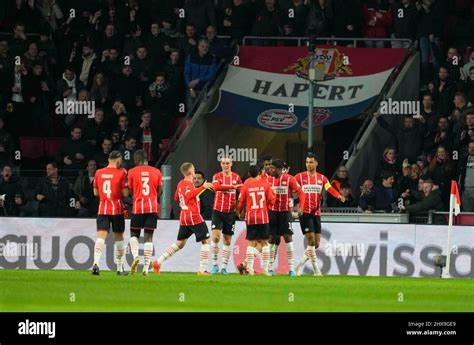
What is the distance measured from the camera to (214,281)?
75.2 ft

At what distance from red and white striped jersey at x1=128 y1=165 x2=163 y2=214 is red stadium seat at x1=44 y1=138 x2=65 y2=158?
8.29m

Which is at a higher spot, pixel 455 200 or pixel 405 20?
pixel 405 20

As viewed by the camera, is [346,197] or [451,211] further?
[346,197]

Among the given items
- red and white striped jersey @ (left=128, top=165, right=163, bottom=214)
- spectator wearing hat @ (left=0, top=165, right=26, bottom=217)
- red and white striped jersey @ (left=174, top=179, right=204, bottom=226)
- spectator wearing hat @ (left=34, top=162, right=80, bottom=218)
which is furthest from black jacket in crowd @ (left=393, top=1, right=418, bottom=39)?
red and white striped jersey @ (left=128, top=165, right=163, bottom=214)

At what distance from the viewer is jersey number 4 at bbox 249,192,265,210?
82.3 feet

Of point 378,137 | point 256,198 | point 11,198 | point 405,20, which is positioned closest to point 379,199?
point 378,137

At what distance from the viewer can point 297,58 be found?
Answer: 33062 mm

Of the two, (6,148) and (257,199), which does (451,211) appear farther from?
(6,148)

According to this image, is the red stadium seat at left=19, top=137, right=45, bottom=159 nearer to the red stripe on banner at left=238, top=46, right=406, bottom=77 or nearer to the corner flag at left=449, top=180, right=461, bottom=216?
the red stripe on banner at left=238, top=46, right=406, bottom=77

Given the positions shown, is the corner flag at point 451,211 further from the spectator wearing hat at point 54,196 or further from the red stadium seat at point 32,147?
the red stadium seat at point 32,147

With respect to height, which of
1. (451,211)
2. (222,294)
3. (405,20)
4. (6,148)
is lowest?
(222,294)

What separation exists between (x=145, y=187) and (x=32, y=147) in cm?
873

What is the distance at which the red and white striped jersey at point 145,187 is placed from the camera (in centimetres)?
2394

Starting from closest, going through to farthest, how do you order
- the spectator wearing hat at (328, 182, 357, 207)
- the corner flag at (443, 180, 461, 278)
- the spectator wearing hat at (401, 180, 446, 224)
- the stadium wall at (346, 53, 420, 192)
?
the corner flag at (443, 180, 461, 278), the spectator wearing hat at (401, 180, 446, 224), the spectator wearing hat at (328, 182, 357, 207), the stadium wall at (346, 53, 420, 192)
